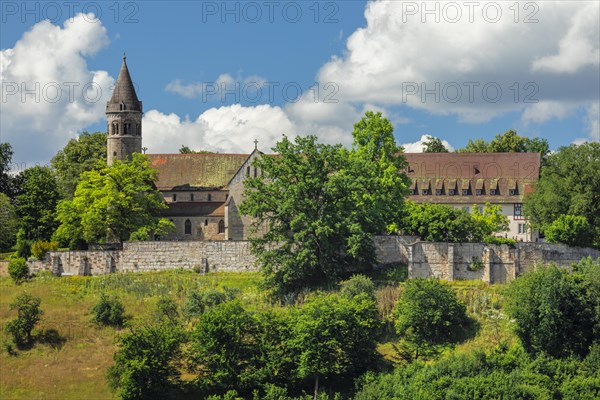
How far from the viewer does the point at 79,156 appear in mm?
104875

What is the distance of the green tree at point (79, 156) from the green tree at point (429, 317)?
140 ft

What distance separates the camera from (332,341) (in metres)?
61.5

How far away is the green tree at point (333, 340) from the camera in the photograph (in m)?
A: 61.8

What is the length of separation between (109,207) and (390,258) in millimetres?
21096

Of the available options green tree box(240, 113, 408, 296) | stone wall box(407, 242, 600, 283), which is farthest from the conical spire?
stone wall box(407, 242, 600, 283)

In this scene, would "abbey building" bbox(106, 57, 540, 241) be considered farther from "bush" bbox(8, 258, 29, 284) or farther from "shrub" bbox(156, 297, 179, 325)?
"shrub" bbox(156, 297, 179, 325)

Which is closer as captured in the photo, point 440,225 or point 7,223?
point 440,225

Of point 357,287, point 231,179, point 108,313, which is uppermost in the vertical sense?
point 231,179

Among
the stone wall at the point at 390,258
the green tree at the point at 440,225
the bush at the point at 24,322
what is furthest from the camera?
the green tree at the point at 440,225

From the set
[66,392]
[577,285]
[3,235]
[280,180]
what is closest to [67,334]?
[66,392]

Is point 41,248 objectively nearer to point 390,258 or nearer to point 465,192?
point 390,258

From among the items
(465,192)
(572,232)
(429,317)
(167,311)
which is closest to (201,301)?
(167,311)

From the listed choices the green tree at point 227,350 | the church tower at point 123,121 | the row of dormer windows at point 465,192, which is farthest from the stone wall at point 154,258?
the row of dormer windows at point 465,192

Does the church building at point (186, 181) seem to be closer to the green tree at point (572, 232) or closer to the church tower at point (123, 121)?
the church tower at point (123, 121)
